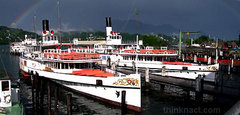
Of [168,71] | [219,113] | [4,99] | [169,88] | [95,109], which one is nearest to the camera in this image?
[4,99]

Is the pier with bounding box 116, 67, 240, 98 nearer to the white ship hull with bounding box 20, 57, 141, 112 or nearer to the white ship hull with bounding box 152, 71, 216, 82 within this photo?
the white ship hull with bounding box 152, 71, 216, 82

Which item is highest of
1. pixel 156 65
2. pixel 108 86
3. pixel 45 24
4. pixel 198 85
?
pixel 45 24

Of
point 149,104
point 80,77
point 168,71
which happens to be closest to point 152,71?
point 168,71

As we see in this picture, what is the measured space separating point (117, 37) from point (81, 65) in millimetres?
24912

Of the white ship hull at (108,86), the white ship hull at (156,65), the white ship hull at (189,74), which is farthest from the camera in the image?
the white ship hull at (156,65)

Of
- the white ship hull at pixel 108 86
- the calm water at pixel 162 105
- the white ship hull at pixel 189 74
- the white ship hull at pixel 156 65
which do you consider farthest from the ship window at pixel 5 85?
the white ship hull at pixel 156 65

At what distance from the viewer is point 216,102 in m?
25.6

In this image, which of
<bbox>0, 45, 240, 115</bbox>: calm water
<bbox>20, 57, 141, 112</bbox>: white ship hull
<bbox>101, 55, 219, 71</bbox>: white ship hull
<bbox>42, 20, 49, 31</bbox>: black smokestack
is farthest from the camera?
<bbox>42, 20, 49, 31</bbox>: black smokestack

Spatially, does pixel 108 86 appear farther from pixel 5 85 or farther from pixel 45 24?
pixel 45 24

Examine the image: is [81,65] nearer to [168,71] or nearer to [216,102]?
[168,71]

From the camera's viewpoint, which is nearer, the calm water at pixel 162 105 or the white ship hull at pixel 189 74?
the calm water at pixel 162 105

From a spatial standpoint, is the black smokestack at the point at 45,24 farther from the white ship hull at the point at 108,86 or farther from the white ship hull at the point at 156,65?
the white ship hull at the point at 108,86

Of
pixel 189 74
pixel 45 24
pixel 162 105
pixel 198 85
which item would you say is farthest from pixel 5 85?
pixel 45 24

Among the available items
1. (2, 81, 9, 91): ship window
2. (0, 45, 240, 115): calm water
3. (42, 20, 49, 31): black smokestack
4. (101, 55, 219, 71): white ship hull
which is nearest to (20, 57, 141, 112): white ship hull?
(0, 45, 240, 115): calm water
